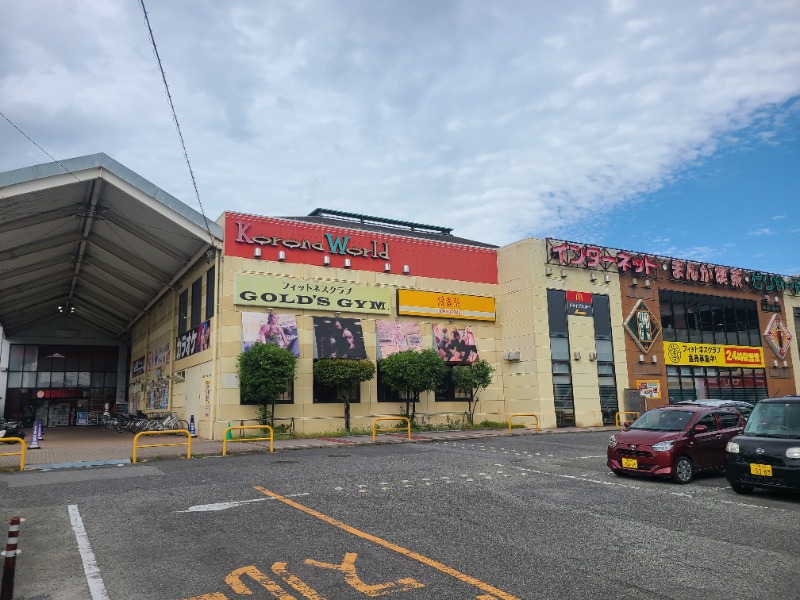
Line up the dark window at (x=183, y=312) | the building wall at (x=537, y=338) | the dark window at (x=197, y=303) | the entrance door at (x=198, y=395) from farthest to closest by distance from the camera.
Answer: the dark window at (x=183, y=312)
the building wall at (x=537, y=338)
the dark window at (x=197, y=303)
the entrance door at (x=198, y=395)

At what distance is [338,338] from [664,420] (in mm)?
13253

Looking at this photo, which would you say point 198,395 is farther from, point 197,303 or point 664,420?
point 664,420

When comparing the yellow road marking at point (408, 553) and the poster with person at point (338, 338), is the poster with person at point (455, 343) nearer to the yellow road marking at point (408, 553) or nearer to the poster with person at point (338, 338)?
the poster with person at point (338, 338)

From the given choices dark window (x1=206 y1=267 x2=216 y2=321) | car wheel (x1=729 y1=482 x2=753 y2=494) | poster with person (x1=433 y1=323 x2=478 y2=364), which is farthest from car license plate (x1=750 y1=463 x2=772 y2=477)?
dark window (x1=206 y1=267 x2=216 y2=321)

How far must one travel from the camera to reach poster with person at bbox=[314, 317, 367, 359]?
22.3 metres

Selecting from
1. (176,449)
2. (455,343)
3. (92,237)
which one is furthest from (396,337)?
(92,237)

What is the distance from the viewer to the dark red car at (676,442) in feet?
36.7

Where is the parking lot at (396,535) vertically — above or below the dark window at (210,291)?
below

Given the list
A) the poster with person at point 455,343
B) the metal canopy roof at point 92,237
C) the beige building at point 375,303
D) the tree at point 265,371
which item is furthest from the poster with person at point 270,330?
the poster with person at point 455,343

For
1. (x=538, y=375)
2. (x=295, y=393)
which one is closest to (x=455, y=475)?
(x=295, y=393)

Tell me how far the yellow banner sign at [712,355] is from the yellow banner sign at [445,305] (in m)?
11.0

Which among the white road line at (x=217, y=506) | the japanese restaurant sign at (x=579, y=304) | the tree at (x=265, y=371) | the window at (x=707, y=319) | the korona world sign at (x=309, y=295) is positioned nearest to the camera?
the white road line at (x=217, y=506)

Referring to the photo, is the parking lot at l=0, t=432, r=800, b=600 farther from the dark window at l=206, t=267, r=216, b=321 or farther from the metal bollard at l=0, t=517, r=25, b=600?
the dark window at l=206, t=267, r=216, b=321

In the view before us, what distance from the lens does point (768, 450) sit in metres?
9.45
